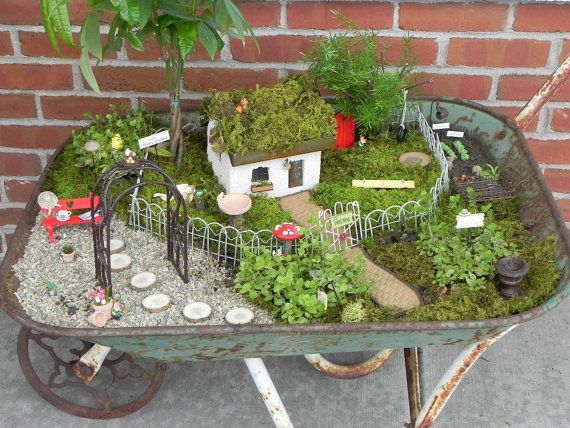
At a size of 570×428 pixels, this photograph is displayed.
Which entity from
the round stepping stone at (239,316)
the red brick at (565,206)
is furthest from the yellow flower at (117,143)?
the red brick at (565,206)

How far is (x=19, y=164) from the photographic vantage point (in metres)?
2.60

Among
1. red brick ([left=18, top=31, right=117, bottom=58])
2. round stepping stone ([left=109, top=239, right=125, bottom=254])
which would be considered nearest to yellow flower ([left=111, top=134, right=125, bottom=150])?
round stepping stone ([left=109, top=239, right=125, bottom=254])

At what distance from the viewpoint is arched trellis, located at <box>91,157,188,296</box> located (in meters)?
1.55

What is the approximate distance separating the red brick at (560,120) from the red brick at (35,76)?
5.69ft

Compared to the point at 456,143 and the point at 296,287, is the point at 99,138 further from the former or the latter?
the point at 456,143

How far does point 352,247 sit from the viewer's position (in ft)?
6.05

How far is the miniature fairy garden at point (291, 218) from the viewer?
1.63 metres

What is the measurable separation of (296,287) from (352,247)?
0.27 m

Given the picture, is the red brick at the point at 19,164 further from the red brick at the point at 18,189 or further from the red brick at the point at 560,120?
the red brick at the point at 560,120

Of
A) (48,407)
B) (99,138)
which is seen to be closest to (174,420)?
(48,407)

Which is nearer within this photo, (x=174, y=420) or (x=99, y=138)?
(x=99, y=138)

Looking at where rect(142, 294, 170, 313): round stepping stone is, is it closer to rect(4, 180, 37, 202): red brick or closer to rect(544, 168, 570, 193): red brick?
rect(4, 180, 37, 202): red brick

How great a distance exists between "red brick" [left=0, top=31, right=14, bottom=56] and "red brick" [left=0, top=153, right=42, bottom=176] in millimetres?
427

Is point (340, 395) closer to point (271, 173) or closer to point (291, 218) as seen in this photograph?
point (291, 218)
